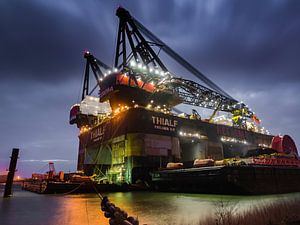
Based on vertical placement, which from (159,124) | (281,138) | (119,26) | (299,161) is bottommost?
(299,161)

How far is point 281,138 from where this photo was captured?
32906mm

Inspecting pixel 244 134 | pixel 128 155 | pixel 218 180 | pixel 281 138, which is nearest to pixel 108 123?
pixel 128 155

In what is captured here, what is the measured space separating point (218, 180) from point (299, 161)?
14.1 m

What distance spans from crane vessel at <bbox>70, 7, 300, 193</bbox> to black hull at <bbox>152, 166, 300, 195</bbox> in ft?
0.28

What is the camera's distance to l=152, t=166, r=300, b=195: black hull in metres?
19.4

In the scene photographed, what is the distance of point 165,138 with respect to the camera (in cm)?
3534

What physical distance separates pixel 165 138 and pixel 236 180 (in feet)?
56.2

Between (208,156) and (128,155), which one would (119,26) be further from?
(208,156)

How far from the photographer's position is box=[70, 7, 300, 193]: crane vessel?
2166 centimetres

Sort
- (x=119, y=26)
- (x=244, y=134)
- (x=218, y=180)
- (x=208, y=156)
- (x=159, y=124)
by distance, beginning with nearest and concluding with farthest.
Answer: (x=218, y=180), (x=159, y=124), (x=208, y=156), (x=119, y=26), (x=244, y=134)

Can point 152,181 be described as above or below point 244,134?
below

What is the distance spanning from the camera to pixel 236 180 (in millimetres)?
19094

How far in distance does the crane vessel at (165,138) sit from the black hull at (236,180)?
0.09m

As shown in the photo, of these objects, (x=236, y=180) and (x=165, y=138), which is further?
(x=165, y=138)
